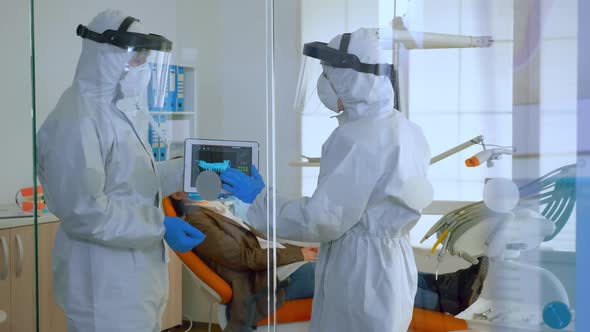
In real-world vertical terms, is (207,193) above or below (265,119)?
below

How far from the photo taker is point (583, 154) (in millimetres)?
1382

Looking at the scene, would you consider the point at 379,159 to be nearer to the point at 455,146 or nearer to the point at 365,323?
the point at 455,146

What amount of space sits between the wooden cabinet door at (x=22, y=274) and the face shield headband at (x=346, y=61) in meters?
1.11

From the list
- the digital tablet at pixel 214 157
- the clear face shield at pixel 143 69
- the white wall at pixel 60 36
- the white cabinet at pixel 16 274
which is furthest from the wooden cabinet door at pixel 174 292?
the white cabinet at pixel 16 274

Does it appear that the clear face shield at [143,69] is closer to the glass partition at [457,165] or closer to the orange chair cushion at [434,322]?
the glass partition at [457,165]

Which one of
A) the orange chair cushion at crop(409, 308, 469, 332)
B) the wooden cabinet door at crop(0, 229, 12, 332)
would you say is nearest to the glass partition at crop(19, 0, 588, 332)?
the orange chair cushion at crop(409, 308, 469, 332)

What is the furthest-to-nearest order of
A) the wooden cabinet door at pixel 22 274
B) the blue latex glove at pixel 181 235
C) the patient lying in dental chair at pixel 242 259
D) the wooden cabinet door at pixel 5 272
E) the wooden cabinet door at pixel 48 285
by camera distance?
the wooden cabinet door at pixel 5 272 → the wooden cabinet door at pixel 22 274 → the wooden cabinet door at pixel 48 285 → the blue latex glove at pixel 181 235 → the patient lying in dental chair at pixel 242 259

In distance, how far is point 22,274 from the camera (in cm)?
218

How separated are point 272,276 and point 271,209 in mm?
157

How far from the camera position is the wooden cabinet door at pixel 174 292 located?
5.36 ft

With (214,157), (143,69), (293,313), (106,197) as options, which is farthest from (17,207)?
(293,313)

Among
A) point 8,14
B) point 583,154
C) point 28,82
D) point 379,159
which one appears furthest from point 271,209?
point 8,14

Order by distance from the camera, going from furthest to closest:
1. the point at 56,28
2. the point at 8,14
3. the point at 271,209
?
1. the point at 8,14
2. the point at 56,28
3. the point at 271,209

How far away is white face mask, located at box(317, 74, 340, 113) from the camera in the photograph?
1.42 m
